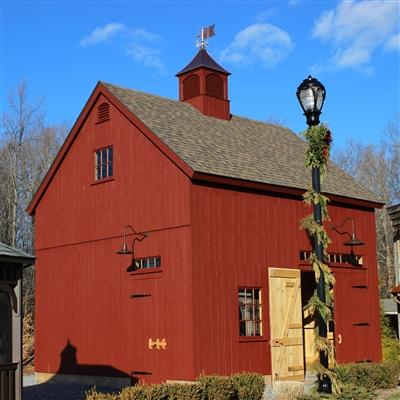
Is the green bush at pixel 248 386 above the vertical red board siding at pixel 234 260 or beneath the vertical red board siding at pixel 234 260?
beneath

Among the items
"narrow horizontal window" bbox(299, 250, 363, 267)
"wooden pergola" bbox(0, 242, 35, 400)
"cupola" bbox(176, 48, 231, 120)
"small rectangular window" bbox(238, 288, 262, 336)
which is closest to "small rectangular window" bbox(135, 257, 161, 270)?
"small rectangular window" bbox(238, 288, 262, 336)

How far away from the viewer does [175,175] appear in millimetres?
16766

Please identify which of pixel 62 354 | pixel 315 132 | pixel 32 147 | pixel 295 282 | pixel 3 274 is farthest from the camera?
pixel 32 147

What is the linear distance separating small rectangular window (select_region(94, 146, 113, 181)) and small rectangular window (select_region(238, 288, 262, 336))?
4924 mm

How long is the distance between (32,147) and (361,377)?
29.8m

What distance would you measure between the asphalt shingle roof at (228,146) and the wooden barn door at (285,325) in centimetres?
257

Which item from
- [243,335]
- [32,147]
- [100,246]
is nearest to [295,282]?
[243,335]

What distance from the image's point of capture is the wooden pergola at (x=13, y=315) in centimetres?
1198

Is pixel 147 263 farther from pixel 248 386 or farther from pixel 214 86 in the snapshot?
pixel 214 86

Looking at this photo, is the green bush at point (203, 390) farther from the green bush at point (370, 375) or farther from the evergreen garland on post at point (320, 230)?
the evergreen garland on post at point (320, 230)

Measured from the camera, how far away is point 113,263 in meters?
18.3

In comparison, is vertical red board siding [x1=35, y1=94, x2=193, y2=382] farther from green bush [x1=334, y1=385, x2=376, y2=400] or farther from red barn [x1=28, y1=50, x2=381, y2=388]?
green bush [x1=334, y1=385, x2=376, y2=400]

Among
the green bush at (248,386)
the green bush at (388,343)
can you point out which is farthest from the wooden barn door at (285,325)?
the green bush at (248,386)

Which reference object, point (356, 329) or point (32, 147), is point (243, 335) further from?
point (32, 147)
